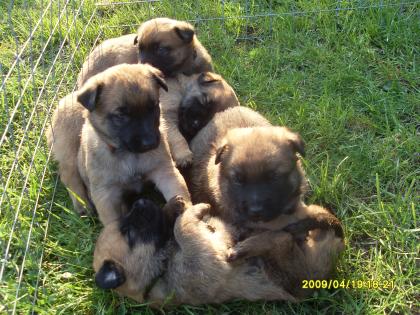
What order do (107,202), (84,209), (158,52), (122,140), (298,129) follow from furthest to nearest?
(158,52)
(298,129)
(84,209)
(107,202)
(122,140)

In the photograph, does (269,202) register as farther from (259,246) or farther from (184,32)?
(184,32)

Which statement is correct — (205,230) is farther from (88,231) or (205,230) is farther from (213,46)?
(213,46)

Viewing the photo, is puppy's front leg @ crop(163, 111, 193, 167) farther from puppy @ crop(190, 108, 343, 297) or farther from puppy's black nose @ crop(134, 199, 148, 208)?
puppy's black nose @ crop(134, 199, 148, 208)

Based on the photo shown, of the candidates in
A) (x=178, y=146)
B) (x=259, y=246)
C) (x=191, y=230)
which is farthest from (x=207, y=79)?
(x=259, y=246)

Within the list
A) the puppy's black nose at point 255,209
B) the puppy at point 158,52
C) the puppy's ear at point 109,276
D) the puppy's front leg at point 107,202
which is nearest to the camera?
the puppy's ear at point 109,276

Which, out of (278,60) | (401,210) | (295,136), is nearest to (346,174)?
(401,210)

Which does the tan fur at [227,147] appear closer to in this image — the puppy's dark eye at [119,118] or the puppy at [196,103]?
the puppy at [196,103]
